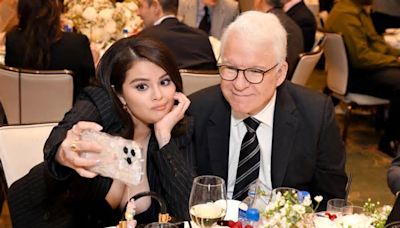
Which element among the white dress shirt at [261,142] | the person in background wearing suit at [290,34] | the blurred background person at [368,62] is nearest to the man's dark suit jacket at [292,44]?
the person in background wearing suit at [290,34]

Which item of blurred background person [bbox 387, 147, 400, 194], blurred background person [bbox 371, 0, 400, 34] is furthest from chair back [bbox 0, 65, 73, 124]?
blurred background person [bbox 371, 0, 400, 34]

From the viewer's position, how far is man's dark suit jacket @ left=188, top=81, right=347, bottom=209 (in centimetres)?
257

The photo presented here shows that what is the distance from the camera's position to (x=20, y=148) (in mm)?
2479

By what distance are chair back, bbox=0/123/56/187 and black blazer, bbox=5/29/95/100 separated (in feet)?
5.07

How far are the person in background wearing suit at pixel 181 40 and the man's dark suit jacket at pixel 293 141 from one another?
58.4 inches

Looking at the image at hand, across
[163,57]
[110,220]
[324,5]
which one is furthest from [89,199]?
[324,5]

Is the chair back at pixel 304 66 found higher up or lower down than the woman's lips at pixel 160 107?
lower down

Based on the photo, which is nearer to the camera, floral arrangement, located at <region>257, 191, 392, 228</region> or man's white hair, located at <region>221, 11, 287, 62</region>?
floral arrangement, located at <region>257, 191, 392, 228</region>

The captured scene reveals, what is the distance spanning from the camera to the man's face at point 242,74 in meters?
2.35

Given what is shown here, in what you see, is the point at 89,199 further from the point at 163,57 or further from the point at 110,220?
the point at 163,57

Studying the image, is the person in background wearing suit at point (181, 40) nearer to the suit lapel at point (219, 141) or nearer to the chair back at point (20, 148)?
the suit lapel at point (219, 141)

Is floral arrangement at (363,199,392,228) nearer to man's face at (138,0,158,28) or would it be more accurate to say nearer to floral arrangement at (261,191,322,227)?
floral arrangement at (261,191,322,227)

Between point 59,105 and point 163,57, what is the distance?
1.78 meters

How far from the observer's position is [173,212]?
2395 mm
